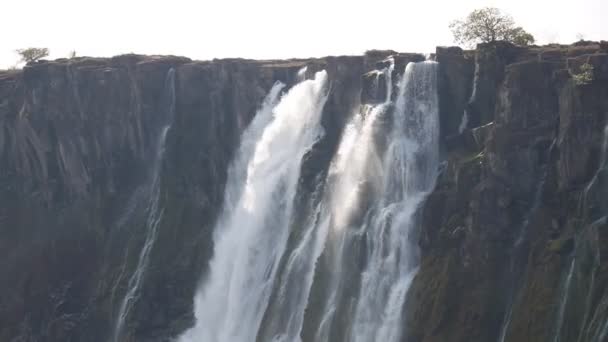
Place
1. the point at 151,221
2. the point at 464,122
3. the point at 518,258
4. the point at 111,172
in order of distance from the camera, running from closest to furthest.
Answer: the point at 518,258
the point at 464,122
the point at 151,221
the point at 111,172

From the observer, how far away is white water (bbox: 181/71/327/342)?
9319 centimetres

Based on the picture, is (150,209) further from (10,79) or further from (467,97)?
(467,97)

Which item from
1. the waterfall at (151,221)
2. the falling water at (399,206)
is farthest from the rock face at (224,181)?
the falling water at (399,206)

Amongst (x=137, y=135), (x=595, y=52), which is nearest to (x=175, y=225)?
(x=137, y=135)

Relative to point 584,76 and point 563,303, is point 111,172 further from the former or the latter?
point 563,303

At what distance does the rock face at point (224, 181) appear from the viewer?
7012 centimetres

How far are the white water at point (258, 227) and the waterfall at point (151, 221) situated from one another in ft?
19.6

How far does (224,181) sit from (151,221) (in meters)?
7.90

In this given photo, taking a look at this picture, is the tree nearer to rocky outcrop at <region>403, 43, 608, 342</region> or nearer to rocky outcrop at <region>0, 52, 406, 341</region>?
rocky outcrop at <region>0, 52, 406, 341</region>

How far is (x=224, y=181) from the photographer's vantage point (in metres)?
106

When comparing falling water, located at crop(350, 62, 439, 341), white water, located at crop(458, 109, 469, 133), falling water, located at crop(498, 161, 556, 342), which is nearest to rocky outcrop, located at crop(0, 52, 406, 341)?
falling water, located at crop(350, 62, 439, 341)

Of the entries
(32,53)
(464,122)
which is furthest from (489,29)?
(32,53)

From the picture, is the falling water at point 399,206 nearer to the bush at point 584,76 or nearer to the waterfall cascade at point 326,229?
the waterfall cascade at point 326,229

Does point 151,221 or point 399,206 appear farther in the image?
point 151,221
